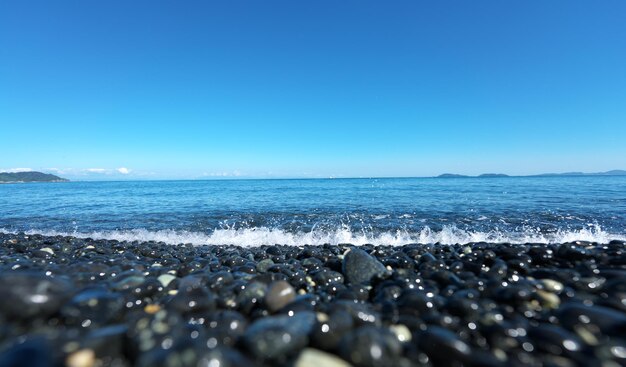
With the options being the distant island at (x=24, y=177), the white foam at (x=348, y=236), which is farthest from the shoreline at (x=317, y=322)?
the distant island at (x=24, y=177)

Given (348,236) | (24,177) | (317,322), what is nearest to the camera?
(317,322)

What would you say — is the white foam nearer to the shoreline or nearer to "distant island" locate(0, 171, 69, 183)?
the shoreline

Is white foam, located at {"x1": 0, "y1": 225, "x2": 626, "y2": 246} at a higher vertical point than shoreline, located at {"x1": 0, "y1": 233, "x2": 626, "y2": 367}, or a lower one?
lower

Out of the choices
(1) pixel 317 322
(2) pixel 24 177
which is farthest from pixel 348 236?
(2) pixel 24 177

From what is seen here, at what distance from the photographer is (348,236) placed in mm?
10547

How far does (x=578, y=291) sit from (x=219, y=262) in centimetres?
580

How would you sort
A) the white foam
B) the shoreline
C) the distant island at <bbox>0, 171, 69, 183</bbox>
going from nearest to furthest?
the shoreline < the white foam < the distant island at <bbox>0, 171, 69, 183</bbox>

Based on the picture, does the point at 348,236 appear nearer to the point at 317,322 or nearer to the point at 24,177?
the point at 317,322

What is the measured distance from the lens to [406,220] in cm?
1352

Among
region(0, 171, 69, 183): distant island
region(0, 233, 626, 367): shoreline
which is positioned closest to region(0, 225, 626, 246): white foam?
region(0, 233, 626, 367): shoreline

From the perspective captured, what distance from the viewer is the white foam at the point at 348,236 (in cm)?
966

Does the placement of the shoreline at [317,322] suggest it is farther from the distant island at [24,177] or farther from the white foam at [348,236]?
the distant island at [24,177]

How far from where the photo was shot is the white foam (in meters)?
9.66

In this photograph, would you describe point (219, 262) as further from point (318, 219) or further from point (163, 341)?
point (318, 219)
